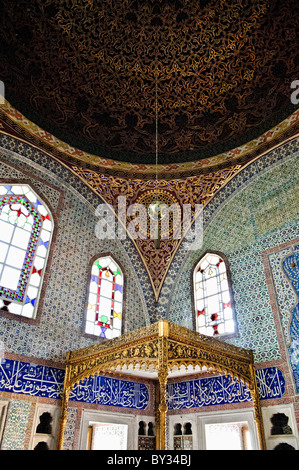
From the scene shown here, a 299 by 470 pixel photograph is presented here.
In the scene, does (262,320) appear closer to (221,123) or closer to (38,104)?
(221,123)

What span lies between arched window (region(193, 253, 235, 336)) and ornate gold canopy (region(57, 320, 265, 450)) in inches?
34.3

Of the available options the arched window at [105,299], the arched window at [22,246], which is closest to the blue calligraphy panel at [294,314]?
the arched window at [105,299]

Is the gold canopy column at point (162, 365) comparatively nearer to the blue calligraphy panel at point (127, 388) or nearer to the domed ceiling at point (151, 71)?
Answer: the blue calligraphy panel at point (127, 388)

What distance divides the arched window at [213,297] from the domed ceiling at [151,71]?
2.30 m

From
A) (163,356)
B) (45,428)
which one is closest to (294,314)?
(163,356)

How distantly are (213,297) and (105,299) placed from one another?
2.00 metres

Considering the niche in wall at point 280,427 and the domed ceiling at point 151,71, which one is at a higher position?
the domed ceiling at point 151,71

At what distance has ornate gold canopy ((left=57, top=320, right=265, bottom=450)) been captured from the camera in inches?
197

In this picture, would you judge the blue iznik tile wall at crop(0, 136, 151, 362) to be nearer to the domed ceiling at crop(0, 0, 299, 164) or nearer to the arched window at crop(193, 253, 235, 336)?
the domed ceiling at crop(0, 0, 299, 164)

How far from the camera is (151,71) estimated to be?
7.71 metres

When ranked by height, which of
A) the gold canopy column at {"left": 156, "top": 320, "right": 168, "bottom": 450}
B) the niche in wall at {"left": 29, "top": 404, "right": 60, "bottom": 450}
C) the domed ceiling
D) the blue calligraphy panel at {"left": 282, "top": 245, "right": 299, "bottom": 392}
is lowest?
the niche in wall at {"left": 29, "top": 404, "right": 60, "bottom": 450}

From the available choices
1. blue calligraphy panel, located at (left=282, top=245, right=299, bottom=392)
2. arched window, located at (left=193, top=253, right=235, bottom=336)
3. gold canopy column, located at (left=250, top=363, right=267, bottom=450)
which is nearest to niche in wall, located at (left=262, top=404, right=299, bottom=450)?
gold canopy column, located at (left=250, top=363, right=267, bottom=450)

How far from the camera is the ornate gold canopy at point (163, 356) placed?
500 centimetres
